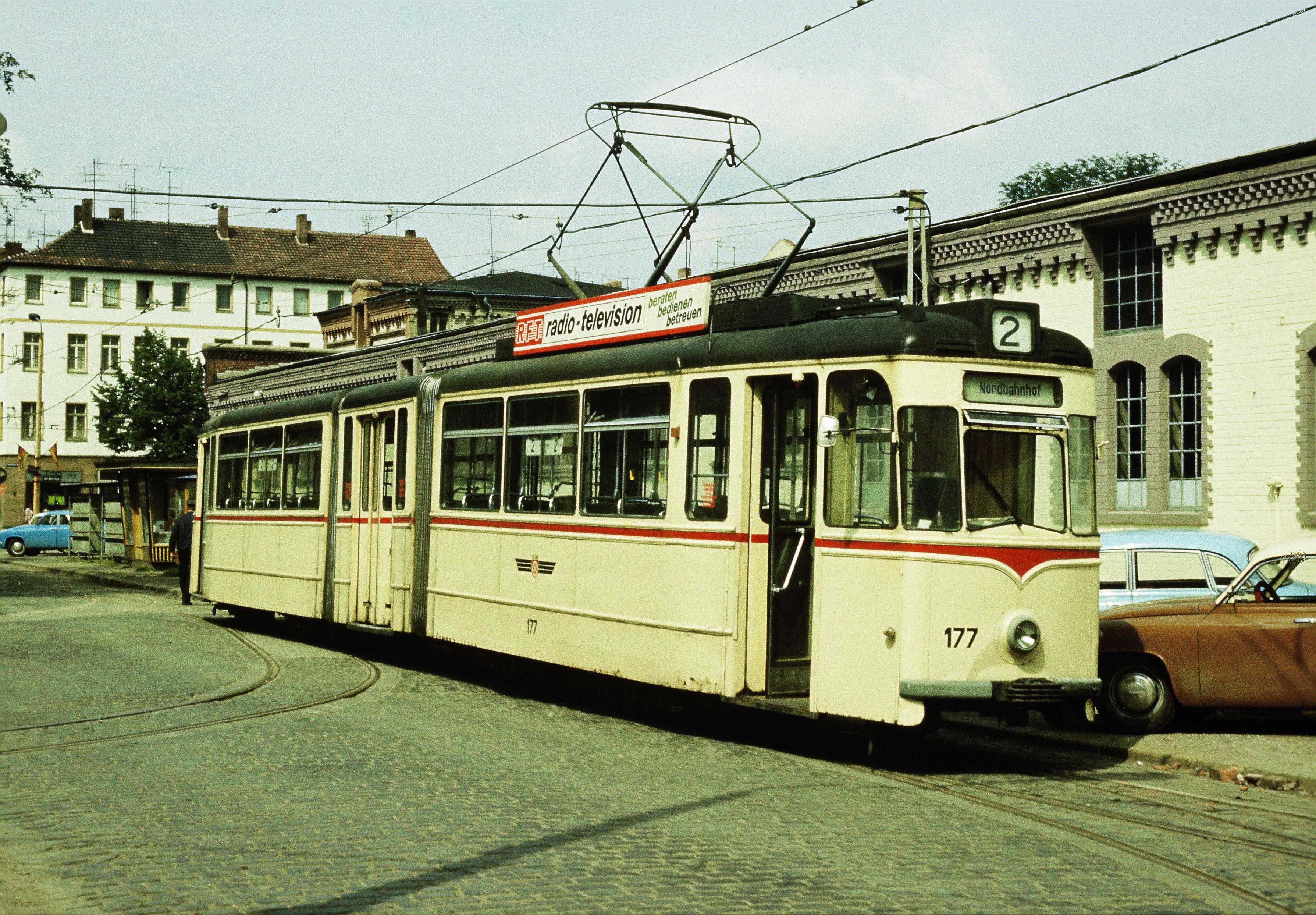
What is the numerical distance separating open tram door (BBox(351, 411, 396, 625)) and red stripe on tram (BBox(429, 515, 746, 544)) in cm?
133

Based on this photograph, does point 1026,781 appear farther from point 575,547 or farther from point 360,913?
point 360,913

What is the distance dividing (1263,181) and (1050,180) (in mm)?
40350

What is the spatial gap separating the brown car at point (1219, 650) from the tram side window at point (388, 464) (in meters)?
7.81

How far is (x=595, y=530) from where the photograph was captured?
500 inches

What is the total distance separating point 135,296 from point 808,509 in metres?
81.6

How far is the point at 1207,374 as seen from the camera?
770 inches

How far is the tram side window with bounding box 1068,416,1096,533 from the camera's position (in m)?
10.5

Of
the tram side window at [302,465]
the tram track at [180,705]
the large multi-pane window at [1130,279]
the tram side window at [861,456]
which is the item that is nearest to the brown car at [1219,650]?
the tram side window at [861,456]

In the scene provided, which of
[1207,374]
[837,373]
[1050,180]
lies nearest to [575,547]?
[837,373]

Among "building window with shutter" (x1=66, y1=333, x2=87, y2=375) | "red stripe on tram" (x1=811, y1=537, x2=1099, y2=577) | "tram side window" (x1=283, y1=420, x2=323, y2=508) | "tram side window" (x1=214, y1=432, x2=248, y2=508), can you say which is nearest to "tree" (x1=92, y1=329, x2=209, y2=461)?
"building window with shutter" (x1=66, y1=333, x2=87, y2=375)

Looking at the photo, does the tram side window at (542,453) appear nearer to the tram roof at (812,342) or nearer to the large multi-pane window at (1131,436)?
the tram roof at (812,342)

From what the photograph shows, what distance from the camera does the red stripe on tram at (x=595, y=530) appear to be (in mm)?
11266

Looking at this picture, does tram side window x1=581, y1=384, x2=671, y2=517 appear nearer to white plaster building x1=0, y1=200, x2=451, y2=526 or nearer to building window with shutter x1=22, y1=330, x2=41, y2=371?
white plaster building x1=0, y1=200, x2=451, y2=526

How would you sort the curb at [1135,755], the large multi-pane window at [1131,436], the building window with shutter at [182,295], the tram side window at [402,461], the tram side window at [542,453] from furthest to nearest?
the building window with shutter at [182,295] < the large multi-pane window at [1131,436] < the tram side window at [402,461] < the tram side window at [542,453] < the curb at [1135,755]
